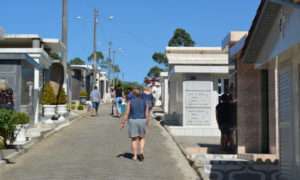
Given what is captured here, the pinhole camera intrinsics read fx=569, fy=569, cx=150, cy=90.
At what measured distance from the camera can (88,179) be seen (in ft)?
33.7

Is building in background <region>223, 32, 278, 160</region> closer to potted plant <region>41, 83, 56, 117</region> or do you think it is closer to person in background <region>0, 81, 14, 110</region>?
person in background <region>0, 81, 14, 110</region>


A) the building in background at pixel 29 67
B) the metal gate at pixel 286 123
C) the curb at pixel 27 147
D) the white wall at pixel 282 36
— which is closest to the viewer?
the white wall at pixel 282 36

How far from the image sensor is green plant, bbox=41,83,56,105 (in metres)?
25.4

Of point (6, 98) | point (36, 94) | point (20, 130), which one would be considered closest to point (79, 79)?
point (36, 94)

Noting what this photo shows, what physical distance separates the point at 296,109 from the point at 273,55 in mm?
977

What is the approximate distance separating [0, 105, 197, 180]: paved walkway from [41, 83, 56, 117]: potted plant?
6.85 metres

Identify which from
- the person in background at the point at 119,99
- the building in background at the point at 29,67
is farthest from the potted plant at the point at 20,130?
the person in background at the point at 119,99

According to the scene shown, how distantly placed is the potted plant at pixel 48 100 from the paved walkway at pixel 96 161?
6852 millimetres

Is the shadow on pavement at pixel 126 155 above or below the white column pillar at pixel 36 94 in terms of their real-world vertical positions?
below

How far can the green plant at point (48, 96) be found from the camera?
2538cm

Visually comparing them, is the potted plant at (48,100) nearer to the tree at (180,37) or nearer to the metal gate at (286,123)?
the metal gate at (286,123)

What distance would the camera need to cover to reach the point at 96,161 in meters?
12.7

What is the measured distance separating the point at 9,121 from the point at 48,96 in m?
12.2

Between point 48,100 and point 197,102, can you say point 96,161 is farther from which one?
point 48,100
